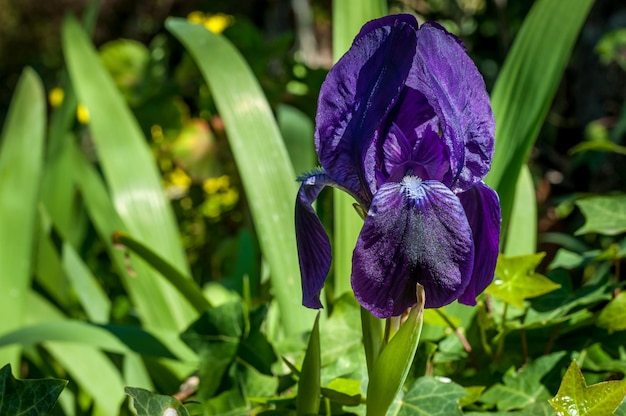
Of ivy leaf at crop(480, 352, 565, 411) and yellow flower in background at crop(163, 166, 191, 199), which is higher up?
ivy leaf at crop(480, 352, 565, 411)

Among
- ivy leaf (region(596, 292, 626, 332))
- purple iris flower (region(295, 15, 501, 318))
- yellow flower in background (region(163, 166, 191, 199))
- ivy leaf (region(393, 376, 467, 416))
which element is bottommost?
yellow flower in background (region(163, 166, 191, 199))

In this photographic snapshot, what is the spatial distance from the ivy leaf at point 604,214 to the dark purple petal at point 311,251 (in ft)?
1.44

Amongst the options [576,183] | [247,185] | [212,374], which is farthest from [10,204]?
[576,183]

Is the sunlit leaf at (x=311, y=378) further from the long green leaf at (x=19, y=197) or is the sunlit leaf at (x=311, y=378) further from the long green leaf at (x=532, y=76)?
the long green leaf at (x=19, y=197)

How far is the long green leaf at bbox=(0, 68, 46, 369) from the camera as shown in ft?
4.28

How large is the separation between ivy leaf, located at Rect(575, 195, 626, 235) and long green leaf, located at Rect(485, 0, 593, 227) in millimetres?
112

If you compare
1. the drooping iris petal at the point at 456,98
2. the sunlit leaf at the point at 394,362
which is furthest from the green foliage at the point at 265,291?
the drooping iris petal at the point at 456,98

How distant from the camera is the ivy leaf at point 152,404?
56cm

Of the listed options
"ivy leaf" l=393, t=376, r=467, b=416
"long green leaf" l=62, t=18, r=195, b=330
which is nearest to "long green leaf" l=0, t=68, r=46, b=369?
"long green leaf" l=62, t=18, r=195, b=330

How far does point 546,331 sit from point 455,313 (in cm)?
12

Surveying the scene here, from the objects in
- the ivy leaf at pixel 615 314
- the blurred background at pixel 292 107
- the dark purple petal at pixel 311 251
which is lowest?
the blurred background at pixel 292 107

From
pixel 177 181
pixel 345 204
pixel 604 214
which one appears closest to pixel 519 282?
pixel 604 214

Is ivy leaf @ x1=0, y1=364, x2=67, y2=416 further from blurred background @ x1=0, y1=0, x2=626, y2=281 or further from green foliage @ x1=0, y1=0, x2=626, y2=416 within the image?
blurred background @ x1=0, y1=0, x2=626, y2=281

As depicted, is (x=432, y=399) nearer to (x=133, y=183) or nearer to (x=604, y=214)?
(x=604, y=214)
